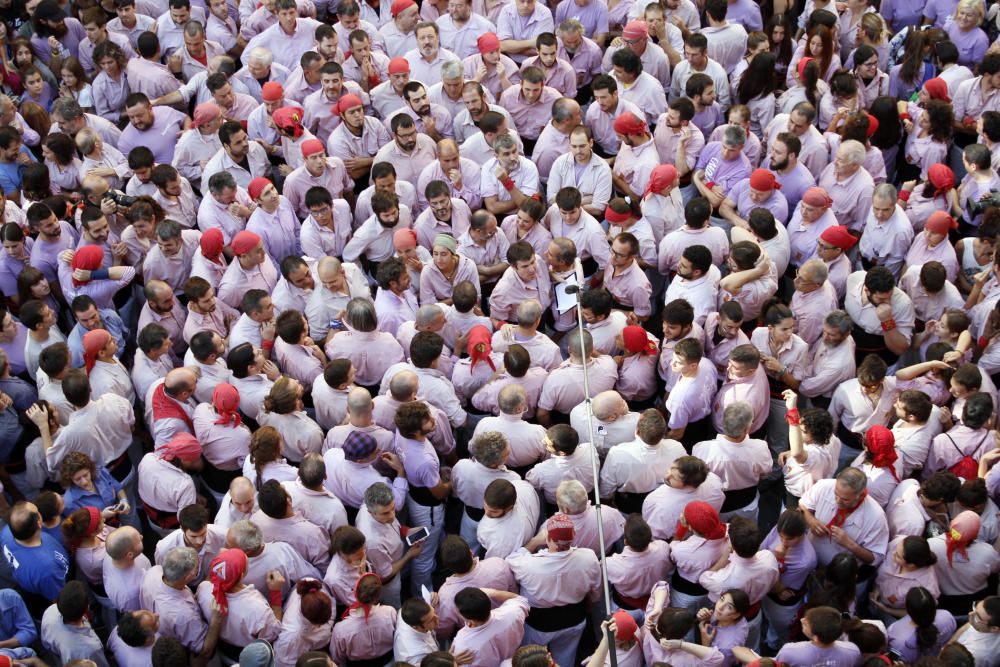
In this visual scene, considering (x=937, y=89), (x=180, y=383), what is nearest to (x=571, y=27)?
(x=937, y=89)

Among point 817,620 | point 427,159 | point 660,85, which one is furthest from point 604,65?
point 817,620

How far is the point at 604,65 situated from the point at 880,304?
406 centimetres

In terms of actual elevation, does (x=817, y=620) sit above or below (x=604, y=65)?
below

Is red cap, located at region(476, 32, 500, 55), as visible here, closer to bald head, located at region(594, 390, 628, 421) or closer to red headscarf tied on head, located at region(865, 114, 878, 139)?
red headscarf tied on head, located at region(865, 114, 878, 139)

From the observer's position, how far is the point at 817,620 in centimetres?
699

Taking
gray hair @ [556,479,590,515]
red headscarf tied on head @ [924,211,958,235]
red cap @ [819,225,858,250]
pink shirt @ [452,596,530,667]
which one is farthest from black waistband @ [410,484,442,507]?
red headscarf tied on head @ [924,211,958,235]

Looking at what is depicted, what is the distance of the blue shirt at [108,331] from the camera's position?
9016mm

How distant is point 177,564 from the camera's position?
725 cm

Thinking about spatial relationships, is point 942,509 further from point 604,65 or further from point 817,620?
point 604,65

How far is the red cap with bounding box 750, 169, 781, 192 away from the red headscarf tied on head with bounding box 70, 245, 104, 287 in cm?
514

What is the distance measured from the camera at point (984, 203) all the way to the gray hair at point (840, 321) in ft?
6.49

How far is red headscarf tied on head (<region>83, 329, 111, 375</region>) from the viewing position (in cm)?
867

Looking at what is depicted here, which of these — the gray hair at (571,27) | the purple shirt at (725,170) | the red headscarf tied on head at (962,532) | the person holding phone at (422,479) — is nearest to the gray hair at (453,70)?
the gray hair at (571,27)

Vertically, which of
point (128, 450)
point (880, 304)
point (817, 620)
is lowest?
point (128, 450)
